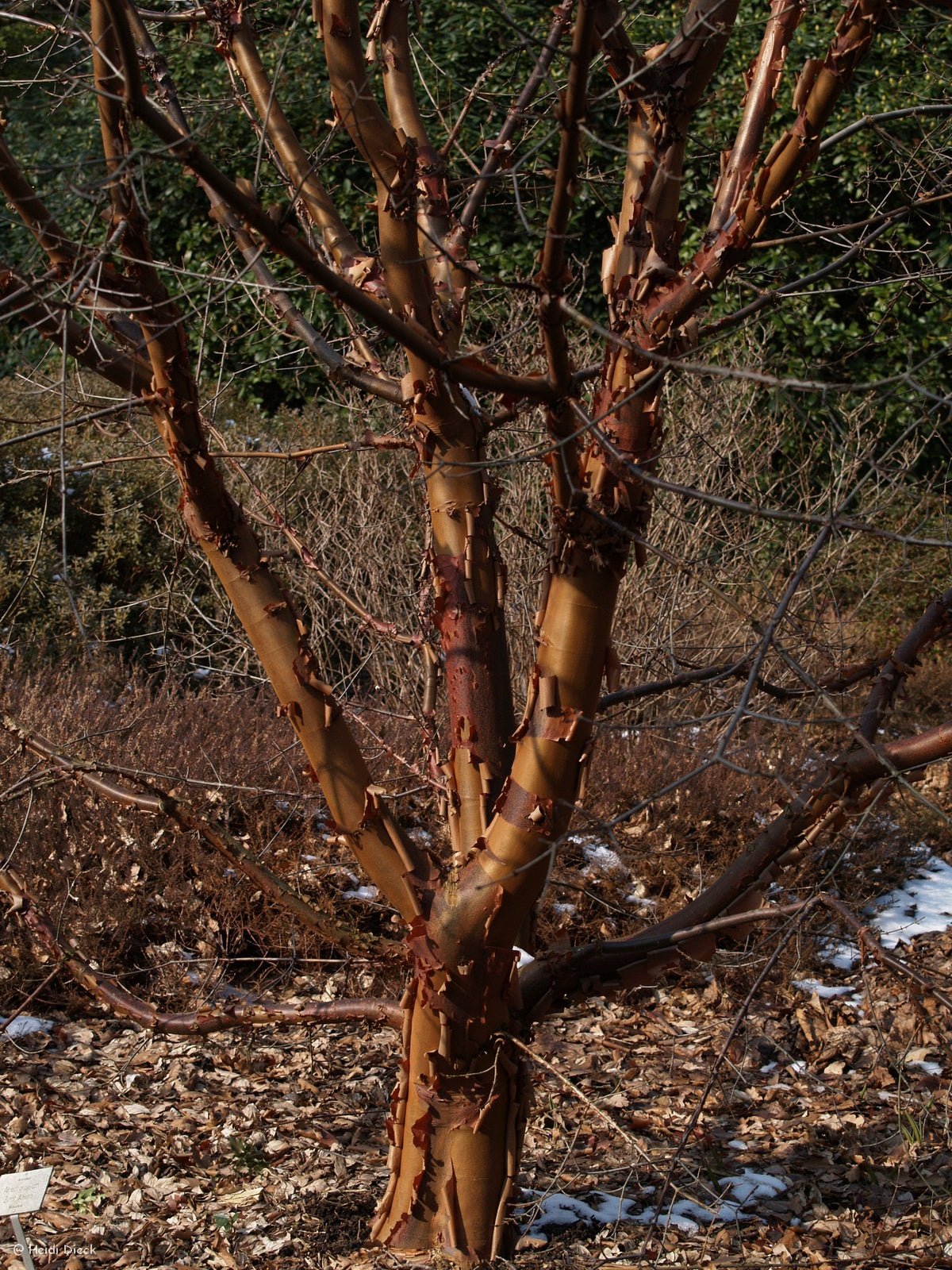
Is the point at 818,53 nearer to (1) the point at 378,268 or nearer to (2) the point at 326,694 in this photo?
(1) the point at 378,268

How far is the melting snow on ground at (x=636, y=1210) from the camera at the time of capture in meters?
2.78

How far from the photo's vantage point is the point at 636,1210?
113 inches

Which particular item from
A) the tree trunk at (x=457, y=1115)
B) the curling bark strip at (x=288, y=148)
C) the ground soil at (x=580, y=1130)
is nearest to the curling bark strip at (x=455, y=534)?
the curling bark strip at (x=288, y=148)

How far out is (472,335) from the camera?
20.0 ft

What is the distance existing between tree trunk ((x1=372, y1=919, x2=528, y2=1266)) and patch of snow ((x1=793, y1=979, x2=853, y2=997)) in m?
2.04

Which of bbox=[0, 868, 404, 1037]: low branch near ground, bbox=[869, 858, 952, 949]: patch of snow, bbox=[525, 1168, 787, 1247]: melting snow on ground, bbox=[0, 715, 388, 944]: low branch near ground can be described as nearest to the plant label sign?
bbox=[0, 868, 404, 1037]: low branch near ground

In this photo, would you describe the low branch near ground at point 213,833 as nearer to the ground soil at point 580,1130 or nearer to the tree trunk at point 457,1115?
the tree trunk at point 457,1115

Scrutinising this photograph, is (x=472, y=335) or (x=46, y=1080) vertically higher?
(x=472, y=335)

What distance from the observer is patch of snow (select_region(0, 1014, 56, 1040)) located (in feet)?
12.1

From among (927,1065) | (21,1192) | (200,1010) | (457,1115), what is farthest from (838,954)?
(21,1192)

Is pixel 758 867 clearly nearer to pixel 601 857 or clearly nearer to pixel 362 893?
pixel 362 893

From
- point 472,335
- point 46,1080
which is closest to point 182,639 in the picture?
point 472,335

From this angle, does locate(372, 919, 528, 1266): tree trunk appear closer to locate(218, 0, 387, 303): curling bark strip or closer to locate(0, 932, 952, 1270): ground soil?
locate(0, 932, 952, 1270): ground soil

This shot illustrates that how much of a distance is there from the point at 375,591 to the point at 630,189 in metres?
3.32
